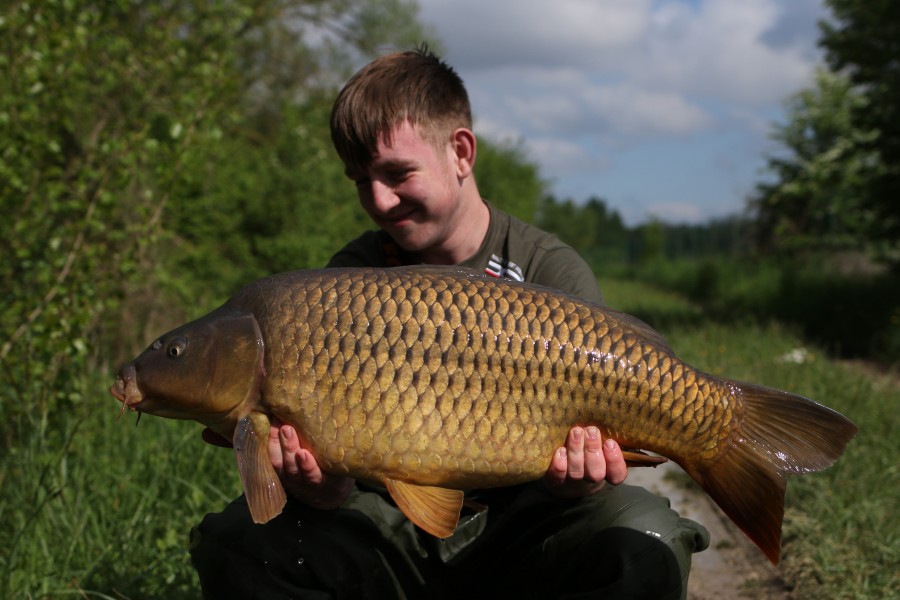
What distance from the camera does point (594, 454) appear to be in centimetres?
168

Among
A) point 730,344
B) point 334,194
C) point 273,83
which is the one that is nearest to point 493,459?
point 730,344

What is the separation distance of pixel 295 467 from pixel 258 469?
8cm

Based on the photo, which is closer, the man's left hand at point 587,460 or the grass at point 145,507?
the man's left hand at point 587,460

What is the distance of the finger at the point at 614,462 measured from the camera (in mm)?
1686

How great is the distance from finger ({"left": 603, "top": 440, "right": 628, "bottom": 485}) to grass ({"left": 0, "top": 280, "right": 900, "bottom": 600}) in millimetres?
917

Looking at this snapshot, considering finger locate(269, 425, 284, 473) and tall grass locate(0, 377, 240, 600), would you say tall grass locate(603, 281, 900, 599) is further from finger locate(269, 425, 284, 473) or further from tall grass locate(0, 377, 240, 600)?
tall grass locate(0, 377, 240, 600)

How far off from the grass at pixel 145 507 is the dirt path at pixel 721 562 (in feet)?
0.27

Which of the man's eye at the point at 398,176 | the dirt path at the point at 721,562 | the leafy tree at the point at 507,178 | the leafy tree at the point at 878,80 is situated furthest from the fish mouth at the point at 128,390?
the leafy tree at the point at 507,178

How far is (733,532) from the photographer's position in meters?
3.06

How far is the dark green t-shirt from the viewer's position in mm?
2135

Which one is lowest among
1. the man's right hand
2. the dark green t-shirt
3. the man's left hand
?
the man's right hand

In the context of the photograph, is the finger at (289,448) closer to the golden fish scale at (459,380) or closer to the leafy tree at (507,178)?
the golden fish scale at (459,380)

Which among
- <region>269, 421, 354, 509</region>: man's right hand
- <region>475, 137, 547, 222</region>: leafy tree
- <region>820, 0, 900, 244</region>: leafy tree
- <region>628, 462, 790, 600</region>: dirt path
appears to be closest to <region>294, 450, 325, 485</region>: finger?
<region>269, 421, 354, 509</region>: man's right hand

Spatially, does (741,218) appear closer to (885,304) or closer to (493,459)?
(885,304)
